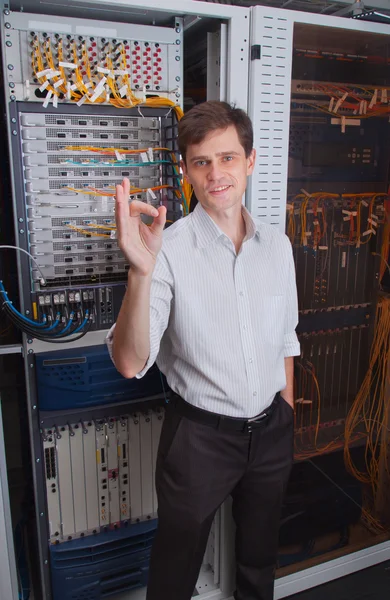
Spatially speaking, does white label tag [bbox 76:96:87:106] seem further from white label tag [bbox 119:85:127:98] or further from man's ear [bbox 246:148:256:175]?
man's ear [bbox 246:148:256:175]

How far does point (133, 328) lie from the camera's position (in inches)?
50.0

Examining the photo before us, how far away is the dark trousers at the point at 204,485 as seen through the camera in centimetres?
152

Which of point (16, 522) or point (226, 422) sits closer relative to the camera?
point (226, 422)

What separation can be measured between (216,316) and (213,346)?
9 cm

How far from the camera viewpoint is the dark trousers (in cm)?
152

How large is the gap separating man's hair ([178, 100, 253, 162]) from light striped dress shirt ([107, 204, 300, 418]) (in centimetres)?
20

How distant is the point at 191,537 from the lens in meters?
1.54

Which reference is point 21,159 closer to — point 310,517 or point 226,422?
point 226,422

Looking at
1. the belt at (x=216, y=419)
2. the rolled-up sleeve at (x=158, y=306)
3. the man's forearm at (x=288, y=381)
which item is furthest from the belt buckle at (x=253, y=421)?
the rolled-up sleeve at (x=158, y=306)

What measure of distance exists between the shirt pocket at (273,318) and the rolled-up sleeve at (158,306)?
0.30 meters

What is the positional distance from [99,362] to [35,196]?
1.89 ft

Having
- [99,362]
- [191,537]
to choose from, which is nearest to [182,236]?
[99,362]

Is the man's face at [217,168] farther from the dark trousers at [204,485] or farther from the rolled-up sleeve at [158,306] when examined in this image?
the dark trousers at [204,485]

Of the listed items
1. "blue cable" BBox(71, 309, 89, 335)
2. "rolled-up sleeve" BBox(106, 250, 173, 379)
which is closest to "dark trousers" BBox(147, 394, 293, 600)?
"rolled-up sleeve" BBox(106, 250, 173, 379)
